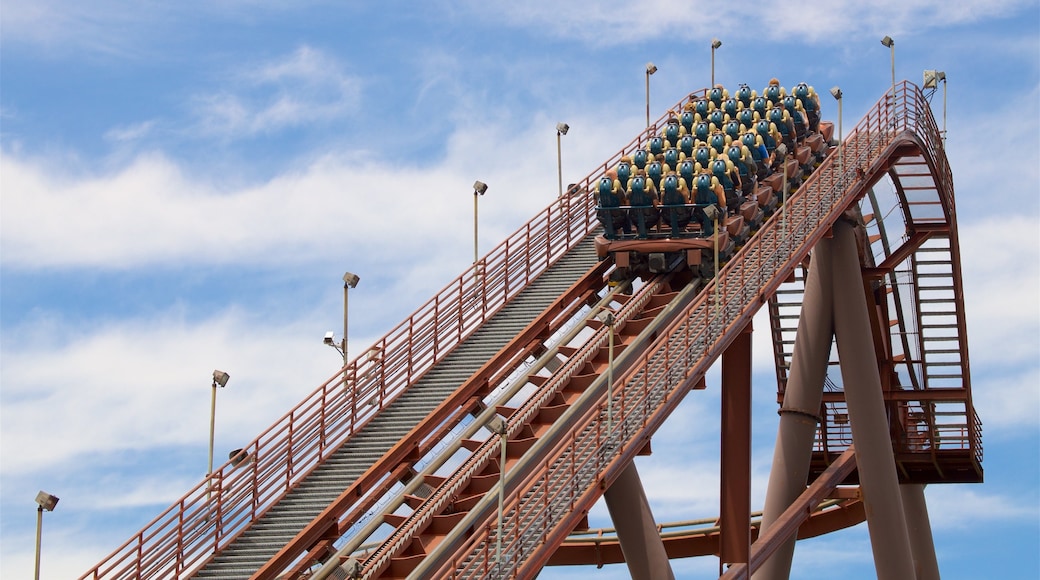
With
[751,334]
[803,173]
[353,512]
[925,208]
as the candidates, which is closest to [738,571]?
[751,334]

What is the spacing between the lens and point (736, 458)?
132 ft

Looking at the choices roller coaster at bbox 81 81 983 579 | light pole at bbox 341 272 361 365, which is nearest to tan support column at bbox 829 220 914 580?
roller coaster at bbox 81 81 983 579

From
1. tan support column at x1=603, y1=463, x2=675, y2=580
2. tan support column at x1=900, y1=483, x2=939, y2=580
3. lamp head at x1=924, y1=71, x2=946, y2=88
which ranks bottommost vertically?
tan support column at x1=603, y1=463, x2=675, y2=580

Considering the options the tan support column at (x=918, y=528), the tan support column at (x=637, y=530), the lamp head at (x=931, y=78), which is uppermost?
the lamp head at (x=931, y=78)

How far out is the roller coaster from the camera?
35.0 m

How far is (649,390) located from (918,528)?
19.4m

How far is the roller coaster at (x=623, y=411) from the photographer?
35.0 m

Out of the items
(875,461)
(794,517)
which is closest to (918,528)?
(875,461)

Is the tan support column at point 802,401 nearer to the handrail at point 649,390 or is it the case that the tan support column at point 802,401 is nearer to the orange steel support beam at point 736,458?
the handrail at point 649,390

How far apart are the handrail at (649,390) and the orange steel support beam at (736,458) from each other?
1.30 meters

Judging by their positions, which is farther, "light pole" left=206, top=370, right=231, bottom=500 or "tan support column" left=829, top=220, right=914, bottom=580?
"tan support column" left=829, top=220, right=914, bottom=580

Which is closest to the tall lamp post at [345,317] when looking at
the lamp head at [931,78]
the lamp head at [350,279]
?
the lamp head at [350,279]

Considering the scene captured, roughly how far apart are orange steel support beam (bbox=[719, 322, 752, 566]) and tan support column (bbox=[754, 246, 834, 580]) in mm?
6857

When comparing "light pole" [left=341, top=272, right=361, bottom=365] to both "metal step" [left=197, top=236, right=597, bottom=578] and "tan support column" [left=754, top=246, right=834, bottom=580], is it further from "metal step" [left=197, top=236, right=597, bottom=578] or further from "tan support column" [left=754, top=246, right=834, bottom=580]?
"tan support column" [left=754, top=246, right=834, bottom=580]
